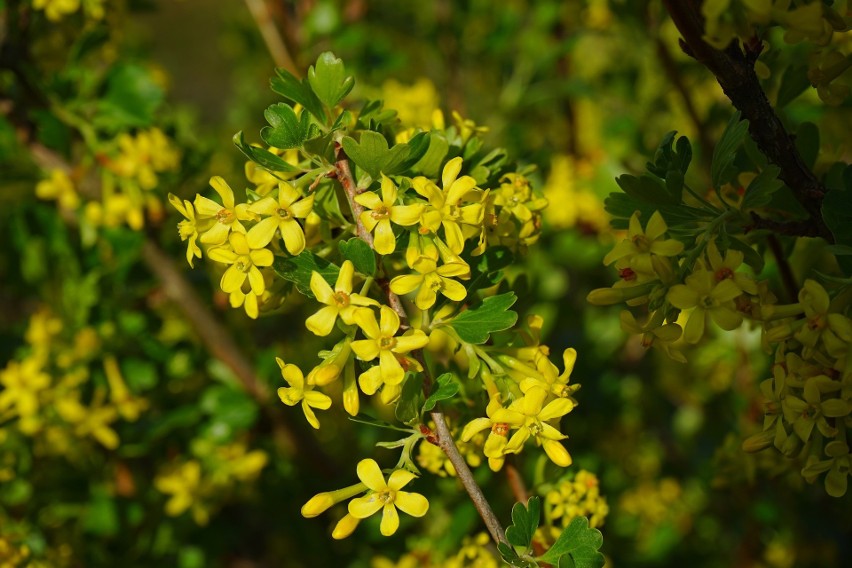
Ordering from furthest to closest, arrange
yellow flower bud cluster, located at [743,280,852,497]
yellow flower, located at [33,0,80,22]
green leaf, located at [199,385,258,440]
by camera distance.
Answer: green leaf, located at [199,385,258,440] < yellow flower, located at [33,0,80,22] < yellow flower bud cluster, located at [743,280,852,497]

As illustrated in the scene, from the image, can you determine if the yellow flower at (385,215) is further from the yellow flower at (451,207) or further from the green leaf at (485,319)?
the green leaf at (485,319)

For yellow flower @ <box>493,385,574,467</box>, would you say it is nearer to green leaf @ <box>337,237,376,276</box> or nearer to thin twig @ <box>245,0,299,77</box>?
green leaf @ <box>337,237,376,276</box>

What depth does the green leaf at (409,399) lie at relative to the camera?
0.84 metres

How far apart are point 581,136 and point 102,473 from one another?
6.45ft

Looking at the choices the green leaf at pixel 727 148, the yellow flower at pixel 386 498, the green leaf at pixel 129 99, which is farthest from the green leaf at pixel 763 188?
the green leaf at pixel 129 99

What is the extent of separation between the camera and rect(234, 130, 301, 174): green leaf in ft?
2.66

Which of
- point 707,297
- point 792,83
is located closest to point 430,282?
point 707,297

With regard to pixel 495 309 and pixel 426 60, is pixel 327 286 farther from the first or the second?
pixel 426 60

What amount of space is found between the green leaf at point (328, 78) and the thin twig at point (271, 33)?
4.79 feet

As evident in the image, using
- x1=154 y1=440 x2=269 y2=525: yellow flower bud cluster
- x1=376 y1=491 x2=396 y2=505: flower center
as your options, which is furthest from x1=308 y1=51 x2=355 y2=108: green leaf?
x1=154 y1=440 x2=269 y2=525: yellow flower bud cluster

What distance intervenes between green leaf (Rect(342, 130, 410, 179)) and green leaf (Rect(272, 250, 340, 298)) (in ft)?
0.37

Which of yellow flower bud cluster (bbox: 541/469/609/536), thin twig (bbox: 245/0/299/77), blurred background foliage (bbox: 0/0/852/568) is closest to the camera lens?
yellow flower bud cluster (bbox: 541/469/609/536)

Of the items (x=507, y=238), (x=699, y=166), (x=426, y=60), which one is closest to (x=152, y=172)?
(x=507, y=238)

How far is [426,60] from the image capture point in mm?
3084
